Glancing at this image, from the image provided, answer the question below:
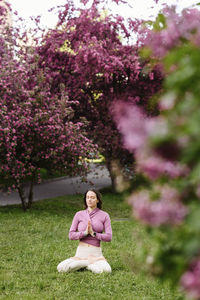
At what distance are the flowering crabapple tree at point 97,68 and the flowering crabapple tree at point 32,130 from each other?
1530mm

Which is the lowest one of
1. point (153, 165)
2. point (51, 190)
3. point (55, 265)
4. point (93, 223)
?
point (55, 265)

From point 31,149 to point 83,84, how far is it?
139 inches

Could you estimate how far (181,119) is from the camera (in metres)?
1.16

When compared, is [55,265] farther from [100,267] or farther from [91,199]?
[91,199]

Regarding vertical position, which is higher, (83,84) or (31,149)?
(83,84)

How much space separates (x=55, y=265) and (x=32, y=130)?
17.9 feet

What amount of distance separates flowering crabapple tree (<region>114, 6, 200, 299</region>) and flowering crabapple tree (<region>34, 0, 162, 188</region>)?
36.5ft

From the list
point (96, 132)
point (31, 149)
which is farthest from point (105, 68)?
point (31, 149)

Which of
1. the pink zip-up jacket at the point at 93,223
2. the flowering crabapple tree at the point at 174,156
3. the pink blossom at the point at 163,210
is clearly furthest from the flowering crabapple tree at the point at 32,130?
the pink blossom at the point at 163,210

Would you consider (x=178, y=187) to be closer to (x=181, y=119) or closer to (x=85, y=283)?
(x=181, y=119)

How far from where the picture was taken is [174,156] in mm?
1193

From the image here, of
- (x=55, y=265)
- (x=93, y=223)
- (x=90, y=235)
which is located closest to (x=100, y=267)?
(x=90, y=235)

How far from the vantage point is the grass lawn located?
5164 mm

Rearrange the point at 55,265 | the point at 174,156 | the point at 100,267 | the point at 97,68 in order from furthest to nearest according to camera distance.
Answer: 1. the point at 97,68
2. the point at 55,265
3. the point at 100,267
4. the point at 174,156
